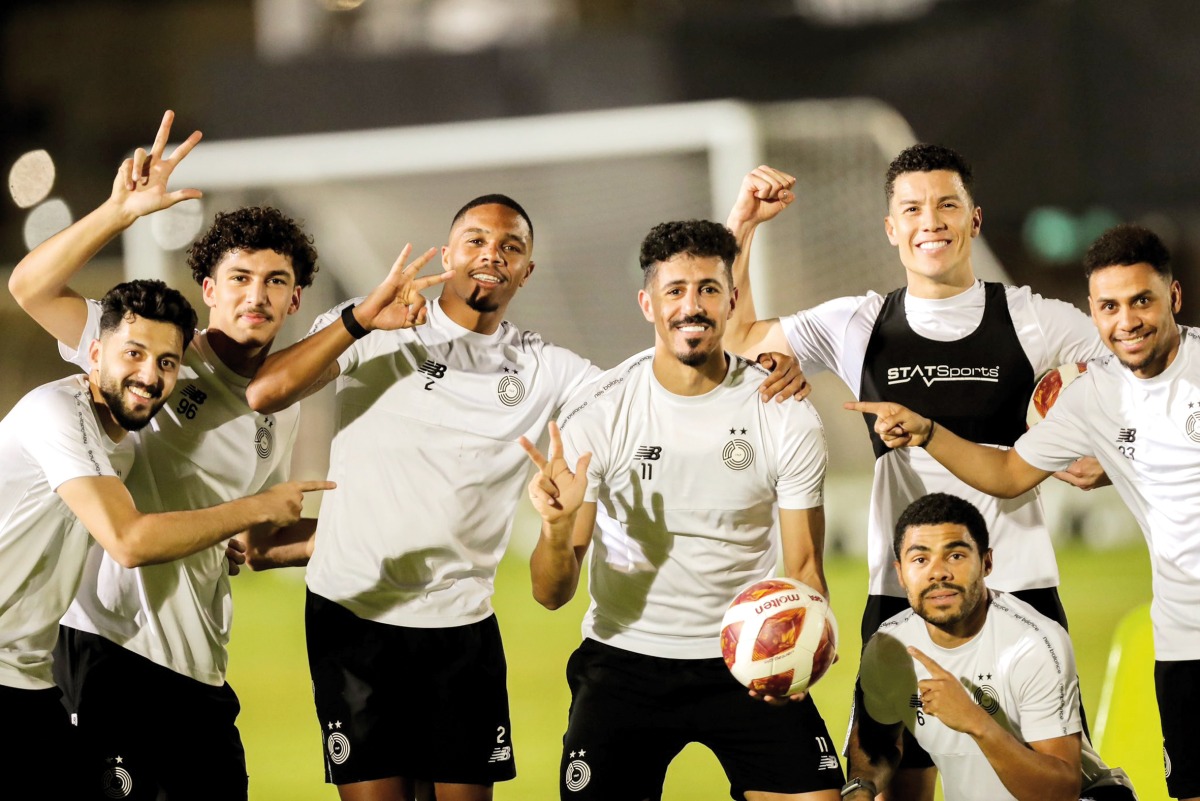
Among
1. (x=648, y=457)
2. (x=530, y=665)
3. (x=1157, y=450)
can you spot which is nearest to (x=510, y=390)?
(x=648, y=457)

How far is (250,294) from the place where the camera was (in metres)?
4.47

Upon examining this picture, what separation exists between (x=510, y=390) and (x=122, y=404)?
141 cm

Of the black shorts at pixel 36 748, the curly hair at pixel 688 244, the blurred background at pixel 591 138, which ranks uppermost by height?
the blurred background at pixel 591 138

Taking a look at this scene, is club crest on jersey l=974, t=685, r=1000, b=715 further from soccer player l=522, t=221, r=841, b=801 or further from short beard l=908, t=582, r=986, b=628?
soccer player l=522, t=221, r=841, b=801

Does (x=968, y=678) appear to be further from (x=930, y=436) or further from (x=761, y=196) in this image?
(x=761, y=196)

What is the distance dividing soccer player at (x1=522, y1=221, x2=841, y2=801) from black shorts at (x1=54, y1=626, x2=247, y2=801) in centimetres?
123

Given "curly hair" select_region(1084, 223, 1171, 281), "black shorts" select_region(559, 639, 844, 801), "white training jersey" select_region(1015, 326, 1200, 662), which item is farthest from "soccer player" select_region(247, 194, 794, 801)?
"curly hair" select_region(1084, 223, 1171, 281)

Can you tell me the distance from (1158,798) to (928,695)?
1936 mm

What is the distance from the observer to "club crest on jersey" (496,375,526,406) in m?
4.81

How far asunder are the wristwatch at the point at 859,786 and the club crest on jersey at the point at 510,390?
1845 millimetres

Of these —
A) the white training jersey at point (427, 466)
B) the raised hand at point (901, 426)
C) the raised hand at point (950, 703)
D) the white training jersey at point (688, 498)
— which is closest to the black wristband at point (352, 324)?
the white training jersey at point (427, 466)

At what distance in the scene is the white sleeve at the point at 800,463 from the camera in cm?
437

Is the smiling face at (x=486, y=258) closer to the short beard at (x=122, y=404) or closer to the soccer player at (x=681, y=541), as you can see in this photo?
the soccer player at (x=681, y=541)

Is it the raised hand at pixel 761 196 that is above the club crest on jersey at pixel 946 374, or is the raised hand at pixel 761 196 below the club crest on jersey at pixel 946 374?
above
